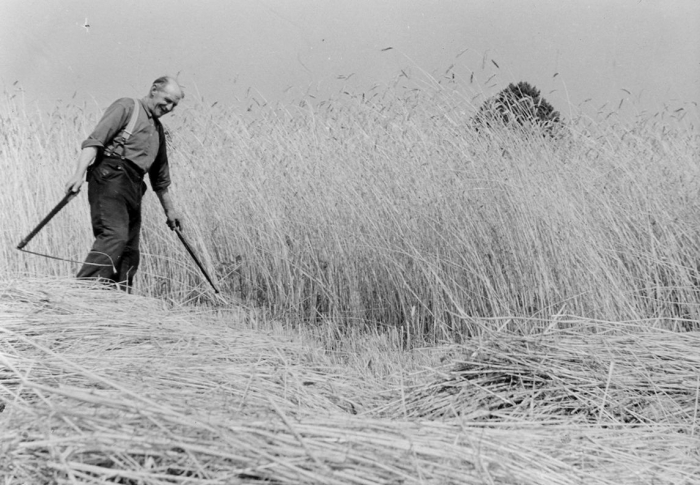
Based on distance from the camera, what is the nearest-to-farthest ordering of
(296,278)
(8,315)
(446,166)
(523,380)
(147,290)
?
(523,380) < (8,315) < (446,166) < (296,278) < (147,290)

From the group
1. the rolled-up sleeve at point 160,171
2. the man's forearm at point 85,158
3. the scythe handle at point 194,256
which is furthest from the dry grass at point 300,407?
the rolled-up sleeve at point 160,171

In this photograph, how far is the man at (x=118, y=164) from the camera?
11.0 feet

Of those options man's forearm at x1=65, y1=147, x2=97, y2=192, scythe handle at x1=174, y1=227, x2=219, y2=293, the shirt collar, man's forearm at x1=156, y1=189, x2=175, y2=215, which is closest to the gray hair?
the shirt collar

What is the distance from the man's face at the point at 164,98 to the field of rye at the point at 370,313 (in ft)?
2.67

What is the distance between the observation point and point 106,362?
6.31ft

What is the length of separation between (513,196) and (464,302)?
0.54 m

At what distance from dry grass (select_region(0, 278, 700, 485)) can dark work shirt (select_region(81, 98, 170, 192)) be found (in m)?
0.78

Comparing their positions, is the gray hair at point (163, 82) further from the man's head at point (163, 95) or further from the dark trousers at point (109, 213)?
the dark trousers at point (109, 213)

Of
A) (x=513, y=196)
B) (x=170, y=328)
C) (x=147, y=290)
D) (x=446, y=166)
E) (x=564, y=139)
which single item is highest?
(x=564, y=139)

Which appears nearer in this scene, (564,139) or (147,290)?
(564,139)

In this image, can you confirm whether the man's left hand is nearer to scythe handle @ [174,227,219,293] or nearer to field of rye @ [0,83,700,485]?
scythe handle @ [174,227,219,293]

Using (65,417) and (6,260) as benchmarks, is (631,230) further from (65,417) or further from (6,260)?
(6,260)

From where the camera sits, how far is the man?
11.0 feet

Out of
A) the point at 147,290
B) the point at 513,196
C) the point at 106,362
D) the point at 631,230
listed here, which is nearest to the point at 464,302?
the point at 513,196
